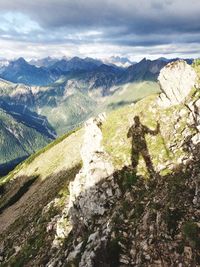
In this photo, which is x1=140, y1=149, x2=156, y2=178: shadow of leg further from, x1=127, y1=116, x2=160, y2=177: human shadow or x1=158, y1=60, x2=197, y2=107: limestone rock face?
x1=158, y1=60, x2=197, y2=107: limestone rock face

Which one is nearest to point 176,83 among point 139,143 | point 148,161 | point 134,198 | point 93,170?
point 139,143

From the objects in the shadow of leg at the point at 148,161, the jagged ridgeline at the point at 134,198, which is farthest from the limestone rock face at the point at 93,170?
the shadow of leg at the point at 148,161

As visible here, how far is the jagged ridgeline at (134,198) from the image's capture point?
1725 inches

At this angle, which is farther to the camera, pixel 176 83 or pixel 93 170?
pixel 176 83

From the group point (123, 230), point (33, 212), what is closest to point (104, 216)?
point (123, 230)

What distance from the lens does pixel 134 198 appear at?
5419cm

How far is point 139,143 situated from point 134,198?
15.2m

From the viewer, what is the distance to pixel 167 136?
65125 millimetres

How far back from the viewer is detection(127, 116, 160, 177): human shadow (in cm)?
6123

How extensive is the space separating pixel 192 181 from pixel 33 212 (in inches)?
2450

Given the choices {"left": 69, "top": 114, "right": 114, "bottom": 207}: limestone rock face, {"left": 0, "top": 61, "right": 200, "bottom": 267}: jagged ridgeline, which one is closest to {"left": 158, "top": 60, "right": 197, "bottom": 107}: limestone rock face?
{"left": 0, "top": 61, "right": 200, "bottom": 267}: jagged ridgeline

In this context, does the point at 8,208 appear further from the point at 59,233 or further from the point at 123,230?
the point at 123,230

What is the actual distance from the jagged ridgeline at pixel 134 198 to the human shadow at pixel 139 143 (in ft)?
0.56

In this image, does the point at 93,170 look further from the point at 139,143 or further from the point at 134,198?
the point at 134,198
